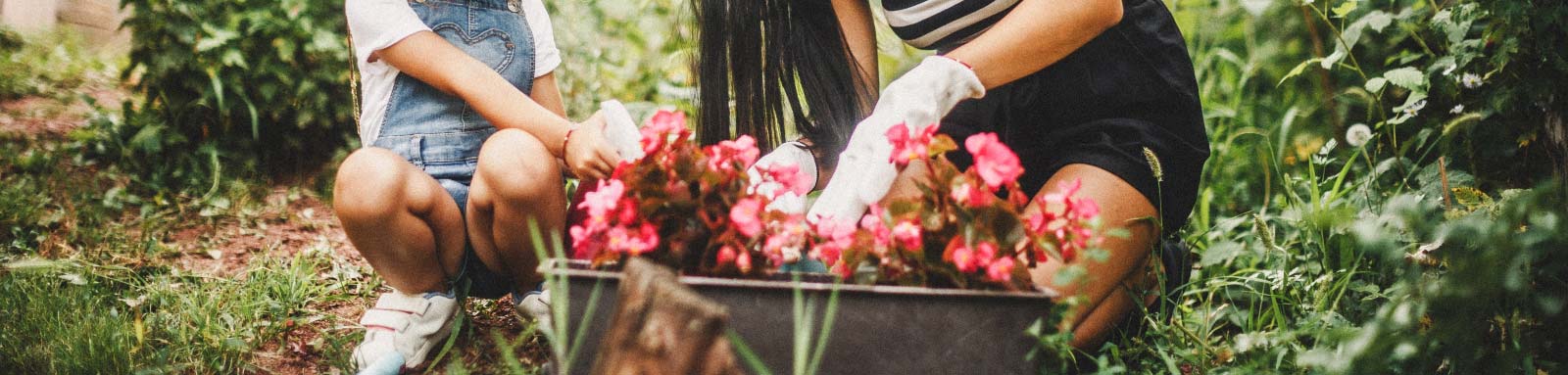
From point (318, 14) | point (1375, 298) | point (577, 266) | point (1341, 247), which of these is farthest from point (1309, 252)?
point (318, 14)

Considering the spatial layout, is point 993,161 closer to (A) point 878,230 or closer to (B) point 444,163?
(A) point 878,230

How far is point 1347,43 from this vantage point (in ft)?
6.19

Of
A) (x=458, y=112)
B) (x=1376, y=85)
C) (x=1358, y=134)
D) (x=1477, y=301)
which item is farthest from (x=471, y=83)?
(x=1358, y=134)

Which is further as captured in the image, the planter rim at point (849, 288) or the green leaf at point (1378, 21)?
the green leaf at point (1378, 21)

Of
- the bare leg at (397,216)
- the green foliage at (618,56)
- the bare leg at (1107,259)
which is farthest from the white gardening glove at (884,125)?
the green foliage at (618,56)

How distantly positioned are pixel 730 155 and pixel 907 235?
0.21 meters

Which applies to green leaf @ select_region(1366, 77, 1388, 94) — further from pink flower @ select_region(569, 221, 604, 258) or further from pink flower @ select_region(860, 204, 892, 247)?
pink flower @ select_region(569, 221, 604, 258)

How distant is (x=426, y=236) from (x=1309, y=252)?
150 centimetres

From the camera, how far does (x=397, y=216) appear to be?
131 centimetres

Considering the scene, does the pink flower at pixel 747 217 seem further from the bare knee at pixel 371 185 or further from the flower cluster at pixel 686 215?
the bare knee at pixel 371 185

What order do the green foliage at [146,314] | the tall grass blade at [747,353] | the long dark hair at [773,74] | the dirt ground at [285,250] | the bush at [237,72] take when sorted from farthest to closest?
the bush at [237,72] < the long dark hair at [773,74] < the dirt ground at [285,250] < the green foliage at [146,314] < the tall grass blade at [747,353]

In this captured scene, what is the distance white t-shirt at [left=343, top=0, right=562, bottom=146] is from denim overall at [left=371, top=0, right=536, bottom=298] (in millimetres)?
23

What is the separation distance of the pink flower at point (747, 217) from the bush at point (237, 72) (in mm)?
1862

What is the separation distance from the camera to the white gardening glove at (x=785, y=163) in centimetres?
107
